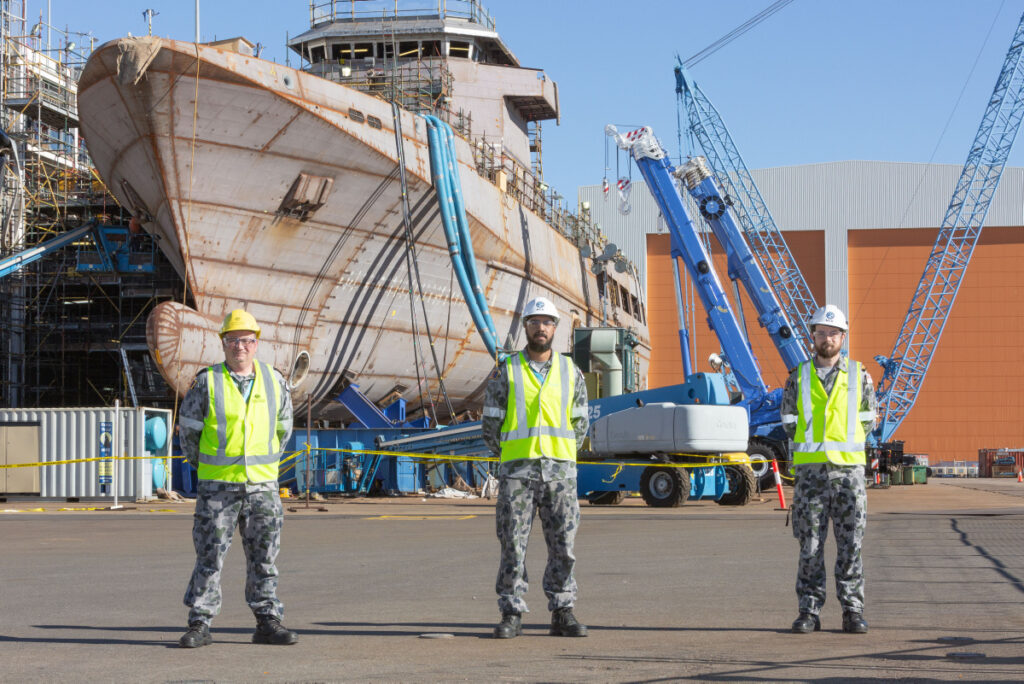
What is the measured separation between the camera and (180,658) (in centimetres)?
555

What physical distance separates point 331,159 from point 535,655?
1849cm

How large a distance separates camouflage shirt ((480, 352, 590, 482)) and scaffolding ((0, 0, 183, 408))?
2398 cm

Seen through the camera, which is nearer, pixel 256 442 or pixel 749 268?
pixel 256 442

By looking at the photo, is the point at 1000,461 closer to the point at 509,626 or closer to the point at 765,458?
the point at 765,458

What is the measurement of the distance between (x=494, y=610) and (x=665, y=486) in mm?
13017

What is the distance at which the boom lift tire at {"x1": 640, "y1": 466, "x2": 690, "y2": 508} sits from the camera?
19938 millimetres

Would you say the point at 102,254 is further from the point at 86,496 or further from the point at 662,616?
the point at 662,616

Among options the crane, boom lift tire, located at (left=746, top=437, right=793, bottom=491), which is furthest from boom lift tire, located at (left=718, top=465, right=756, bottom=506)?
the crane

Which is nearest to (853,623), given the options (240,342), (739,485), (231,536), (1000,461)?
(231,536)

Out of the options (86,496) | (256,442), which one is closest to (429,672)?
(256,442)

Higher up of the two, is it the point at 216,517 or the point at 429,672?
the point at 216,517

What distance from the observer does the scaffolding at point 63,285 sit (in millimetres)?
30047

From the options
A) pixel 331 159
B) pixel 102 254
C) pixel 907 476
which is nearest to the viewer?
pixel 331 159

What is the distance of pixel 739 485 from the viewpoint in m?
21.1
